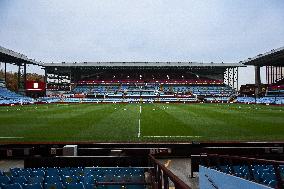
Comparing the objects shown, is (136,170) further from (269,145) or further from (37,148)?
(269,145)

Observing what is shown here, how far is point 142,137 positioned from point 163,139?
5.43 feet

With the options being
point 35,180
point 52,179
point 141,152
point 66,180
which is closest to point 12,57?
point 141,152

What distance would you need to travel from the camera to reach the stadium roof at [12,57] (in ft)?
268

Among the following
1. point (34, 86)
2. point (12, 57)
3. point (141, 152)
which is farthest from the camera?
point (34, 86)

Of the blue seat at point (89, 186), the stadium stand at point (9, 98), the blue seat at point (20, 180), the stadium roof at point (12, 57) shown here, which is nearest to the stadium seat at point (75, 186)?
the blue seat at point (89, 186)

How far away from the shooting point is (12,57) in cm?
8869

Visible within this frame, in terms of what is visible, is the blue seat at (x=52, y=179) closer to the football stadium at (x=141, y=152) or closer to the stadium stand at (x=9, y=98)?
the football stadium at (x=141, y=152)

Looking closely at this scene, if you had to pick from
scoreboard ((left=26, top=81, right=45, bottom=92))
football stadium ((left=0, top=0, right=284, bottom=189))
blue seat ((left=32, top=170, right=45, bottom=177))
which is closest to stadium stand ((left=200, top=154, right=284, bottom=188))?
football stadium ((left=0, top=0, right=284, bottom=189))

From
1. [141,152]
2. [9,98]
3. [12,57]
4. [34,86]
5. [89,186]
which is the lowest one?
[141,152]

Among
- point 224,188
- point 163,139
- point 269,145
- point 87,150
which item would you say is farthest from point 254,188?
point 163,139

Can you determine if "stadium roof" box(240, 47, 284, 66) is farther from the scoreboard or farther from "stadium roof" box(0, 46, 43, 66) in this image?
"stadium roof" box(0, 46, 43, 66)

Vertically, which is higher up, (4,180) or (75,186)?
(75,186)

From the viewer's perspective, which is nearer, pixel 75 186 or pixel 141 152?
pixel 75 186

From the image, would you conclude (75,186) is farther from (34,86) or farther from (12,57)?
(34,86)
